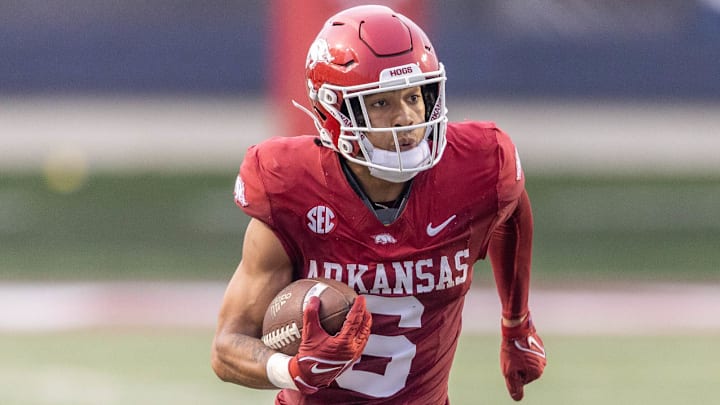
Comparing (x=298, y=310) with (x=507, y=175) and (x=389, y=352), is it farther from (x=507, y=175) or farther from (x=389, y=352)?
(x=507, y=175)

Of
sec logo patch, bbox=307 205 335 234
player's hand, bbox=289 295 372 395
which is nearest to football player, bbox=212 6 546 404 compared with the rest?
sec logo patch, bbox=307 205 335 234

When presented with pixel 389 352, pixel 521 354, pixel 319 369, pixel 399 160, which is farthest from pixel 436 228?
pixel 521 354

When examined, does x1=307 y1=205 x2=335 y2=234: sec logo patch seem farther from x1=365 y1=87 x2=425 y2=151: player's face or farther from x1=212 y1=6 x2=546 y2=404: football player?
x1=365 y1=87 x2=425 y2=151: player's face

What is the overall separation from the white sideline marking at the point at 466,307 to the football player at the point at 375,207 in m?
4.15

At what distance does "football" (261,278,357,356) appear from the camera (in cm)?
318

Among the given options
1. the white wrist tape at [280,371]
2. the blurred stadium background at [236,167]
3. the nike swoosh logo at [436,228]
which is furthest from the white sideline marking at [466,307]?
the white wrist tape at [280,371]

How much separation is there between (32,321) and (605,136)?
7.71m

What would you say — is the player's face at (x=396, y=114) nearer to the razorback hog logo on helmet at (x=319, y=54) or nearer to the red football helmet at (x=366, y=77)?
the red football helmet at (x=366, y=77)

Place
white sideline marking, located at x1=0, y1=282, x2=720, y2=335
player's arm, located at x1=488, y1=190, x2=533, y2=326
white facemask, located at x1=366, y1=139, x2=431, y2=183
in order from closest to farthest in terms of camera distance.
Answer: white facemask, located at x1=366, y1=139, x2=431, y2=183
player's arm, located at x1=488, y1=190, x2=533, y2=326
white sideline marking, located at x1=0, y1=282, x2=720, y2=335

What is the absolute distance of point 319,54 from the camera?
3564 millimetres

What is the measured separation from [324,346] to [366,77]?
2.47 feet

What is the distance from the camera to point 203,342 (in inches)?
297

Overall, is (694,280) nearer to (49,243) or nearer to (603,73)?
(603,73)

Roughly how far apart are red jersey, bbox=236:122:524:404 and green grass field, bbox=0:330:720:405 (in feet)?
9.02
